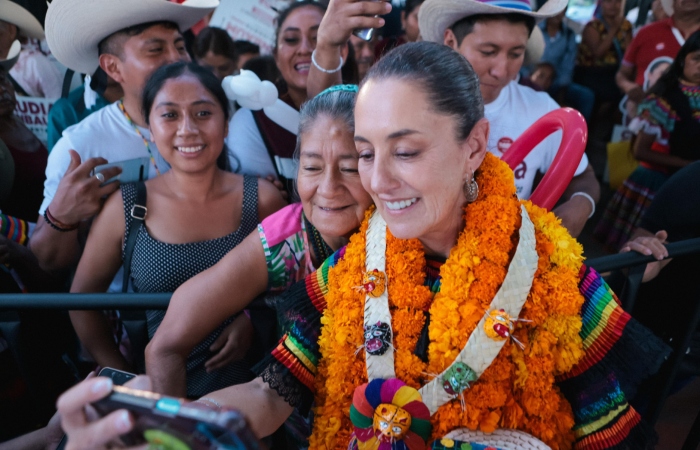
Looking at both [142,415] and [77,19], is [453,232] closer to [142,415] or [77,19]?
[142,415]

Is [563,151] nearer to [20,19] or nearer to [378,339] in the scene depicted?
[378,339]

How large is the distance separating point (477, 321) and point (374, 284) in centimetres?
32

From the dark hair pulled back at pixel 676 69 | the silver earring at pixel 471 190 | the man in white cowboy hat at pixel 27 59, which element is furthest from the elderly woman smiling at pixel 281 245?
the dark hair pulled back at pixel 676 69

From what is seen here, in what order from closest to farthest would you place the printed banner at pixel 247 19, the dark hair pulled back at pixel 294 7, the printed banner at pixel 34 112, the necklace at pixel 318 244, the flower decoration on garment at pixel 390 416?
the flower decoration on garment at pixel 390 416, the necklace at pixel 318 244, the dark hair pulled back at pixel 294 7, the printed banner at pixel 34 112, the printed banner at pixel 247 19

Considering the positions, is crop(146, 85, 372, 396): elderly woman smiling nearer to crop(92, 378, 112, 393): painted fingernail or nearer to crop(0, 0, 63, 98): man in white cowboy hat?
crop(92, 378, 112, 393): painted fingernail

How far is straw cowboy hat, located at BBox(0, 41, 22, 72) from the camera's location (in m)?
3.53

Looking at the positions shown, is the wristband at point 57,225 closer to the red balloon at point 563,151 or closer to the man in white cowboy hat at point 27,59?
the man in white cowboy hat at point 27,59


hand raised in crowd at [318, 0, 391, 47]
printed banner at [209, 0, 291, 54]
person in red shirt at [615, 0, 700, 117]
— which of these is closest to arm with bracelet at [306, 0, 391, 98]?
hand raised in crowd at [318, 0, 391, 47]

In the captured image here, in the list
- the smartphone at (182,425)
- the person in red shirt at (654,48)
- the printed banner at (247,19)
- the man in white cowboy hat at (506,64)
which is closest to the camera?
the smartphone at (182,425)

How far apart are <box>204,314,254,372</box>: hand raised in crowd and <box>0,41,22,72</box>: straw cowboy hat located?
103 inches

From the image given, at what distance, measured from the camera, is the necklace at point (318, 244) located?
6.39ft

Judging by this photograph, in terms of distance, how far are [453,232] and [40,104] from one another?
3.54 meters

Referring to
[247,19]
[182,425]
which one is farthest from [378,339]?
[247,19]

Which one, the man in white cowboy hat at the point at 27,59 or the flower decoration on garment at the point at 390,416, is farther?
the man in white cowboy hat at the point at 27,59
